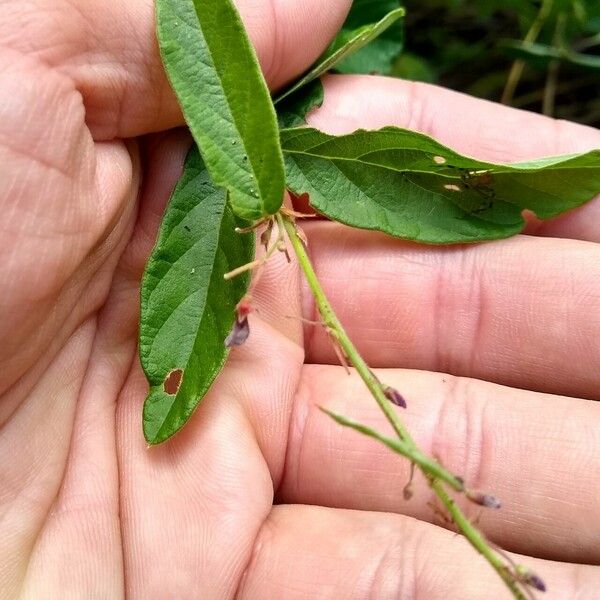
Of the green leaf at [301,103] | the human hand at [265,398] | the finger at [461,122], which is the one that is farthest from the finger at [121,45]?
the finger at [461,122]

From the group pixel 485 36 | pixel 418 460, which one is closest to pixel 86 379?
pixel 418 460

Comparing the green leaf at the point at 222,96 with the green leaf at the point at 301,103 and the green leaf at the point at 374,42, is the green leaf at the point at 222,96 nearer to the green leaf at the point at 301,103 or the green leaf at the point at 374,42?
the green leaf at the point at 301,103

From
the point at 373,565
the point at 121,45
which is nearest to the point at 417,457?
the point at 373,565

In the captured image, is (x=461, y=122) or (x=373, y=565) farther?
(x=461, y=122)

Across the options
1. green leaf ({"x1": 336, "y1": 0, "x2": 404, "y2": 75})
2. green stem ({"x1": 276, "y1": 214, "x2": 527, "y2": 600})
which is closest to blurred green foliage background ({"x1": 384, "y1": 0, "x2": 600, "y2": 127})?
green leaf ({"x1": 336, "y1": 0, "x2": 404, "y2": 75})

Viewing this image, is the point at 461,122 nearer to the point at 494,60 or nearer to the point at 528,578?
the point at 494,60
